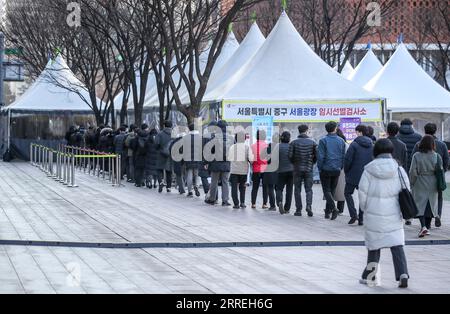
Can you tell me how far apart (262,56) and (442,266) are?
58.4 ft

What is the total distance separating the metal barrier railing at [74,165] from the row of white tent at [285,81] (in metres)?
3.29

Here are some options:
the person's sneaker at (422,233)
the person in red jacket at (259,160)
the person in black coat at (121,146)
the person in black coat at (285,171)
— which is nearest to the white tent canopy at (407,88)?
the person in black coat at (121,146)

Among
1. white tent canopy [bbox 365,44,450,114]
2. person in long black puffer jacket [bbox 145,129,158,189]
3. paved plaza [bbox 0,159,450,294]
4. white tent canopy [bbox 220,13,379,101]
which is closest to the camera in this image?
paved plaza [bbox 0,159,450,294]

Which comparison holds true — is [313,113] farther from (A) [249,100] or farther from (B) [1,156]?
(B) [1,156]

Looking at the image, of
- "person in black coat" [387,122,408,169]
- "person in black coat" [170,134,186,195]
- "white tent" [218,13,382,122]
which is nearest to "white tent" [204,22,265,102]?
"white tent" [218,13,382,122]

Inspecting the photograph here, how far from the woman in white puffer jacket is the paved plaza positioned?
0.34m

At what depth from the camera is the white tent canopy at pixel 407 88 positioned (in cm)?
3603

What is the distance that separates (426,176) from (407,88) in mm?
21416

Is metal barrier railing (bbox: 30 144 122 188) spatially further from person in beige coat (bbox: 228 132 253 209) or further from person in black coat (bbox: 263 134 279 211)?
person in black coat (bbox: 263 134 279 211)

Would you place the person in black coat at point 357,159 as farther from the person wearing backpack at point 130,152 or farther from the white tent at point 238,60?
the white tent at point 238,60

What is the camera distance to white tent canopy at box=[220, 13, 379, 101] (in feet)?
93.5
